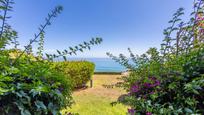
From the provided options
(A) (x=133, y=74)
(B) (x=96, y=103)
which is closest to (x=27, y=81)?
(A) (x=133, y=74)

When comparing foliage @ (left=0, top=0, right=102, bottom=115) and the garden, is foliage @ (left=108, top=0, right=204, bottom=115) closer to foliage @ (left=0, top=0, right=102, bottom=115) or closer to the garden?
the garden

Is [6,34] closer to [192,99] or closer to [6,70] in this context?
[6,70]

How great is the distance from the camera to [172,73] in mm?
1888

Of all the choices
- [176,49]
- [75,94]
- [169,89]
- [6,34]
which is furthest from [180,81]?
[75,94]

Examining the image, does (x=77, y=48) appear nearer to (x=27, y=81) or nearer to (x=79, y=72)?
(x=27, y=81)

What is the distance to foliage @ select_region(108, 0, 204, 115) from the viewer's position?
1.70m

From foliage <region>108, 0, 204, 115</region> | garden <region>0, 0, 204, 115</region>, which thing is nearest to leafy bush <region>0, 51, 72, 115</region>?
garden <region>0, 0, 204, 115</region>

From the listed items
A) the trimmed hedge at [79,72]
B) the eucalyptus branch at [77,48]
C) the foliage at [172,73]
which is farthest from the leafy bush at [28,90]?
the trimmed hedge at [79,72]

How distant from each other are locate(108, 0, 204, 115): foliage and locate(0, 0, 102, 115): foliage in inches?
22.3

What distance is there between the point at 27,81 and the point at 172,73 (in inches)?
47.6

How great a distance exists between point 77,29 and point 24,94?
1142 cm

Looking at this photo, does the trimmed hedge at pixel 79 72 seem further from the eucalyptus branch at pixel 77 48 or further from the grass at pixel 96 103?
the eucalyptus branch at pixel 77 48

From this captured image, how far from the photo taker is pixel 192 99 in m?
1.64

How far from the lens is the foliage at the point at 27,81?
4.91 feet
